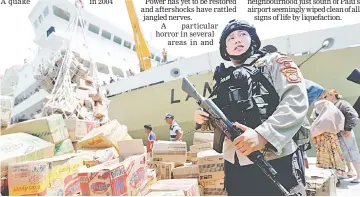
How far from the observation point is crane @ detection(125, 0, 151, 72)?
8.91 meters

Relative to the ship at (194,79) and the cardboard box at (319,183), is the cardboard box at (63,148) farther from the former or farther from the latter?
the ship at (194,79)

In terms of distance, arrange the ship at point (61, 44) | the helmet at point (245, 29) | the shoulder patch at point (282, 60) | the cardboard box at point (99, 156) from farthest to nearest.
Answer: the ship at point (61, 44)
the cardboard box at point (99, 156)
the helmet at point (245, 29)
the shoulder patch at point (282, 60)

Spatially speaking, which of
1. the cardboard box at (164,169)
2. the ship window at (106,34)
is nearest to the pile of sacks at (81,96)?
the cardboard box at (164,169)

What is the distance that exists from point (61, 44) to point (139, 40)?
3224 mm

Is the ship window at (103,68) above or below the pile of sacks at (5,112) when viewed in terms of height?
above

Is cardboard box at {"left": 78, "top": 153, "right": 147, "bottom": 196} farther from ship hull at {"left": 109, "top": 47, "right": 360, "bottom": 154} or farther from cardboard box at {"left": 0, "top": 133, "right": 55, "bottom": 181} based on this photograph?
ship hull at {"left": 109, "top": 47, "right": 360, "bottom": 154}

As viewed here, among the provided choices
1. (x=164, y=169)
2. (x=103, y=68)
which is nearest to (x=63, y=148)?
(x=164, y=169)

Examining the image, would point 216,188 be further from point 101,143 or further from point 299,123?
point 299,123

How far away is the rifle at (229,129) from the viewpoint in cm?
87

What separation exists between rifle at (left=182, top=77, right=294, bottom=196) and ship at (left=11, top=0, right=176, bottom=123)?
9.17 meters

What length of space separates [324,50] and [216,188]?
371 centimetres

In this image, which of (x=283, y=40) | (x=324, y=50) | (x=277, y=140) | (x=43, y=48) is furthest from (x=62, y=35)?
(x=277, y=140)

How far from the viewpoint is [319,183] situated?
1613 mm

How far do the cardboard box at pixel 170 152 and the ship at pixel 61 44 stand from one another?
7.62 metres
